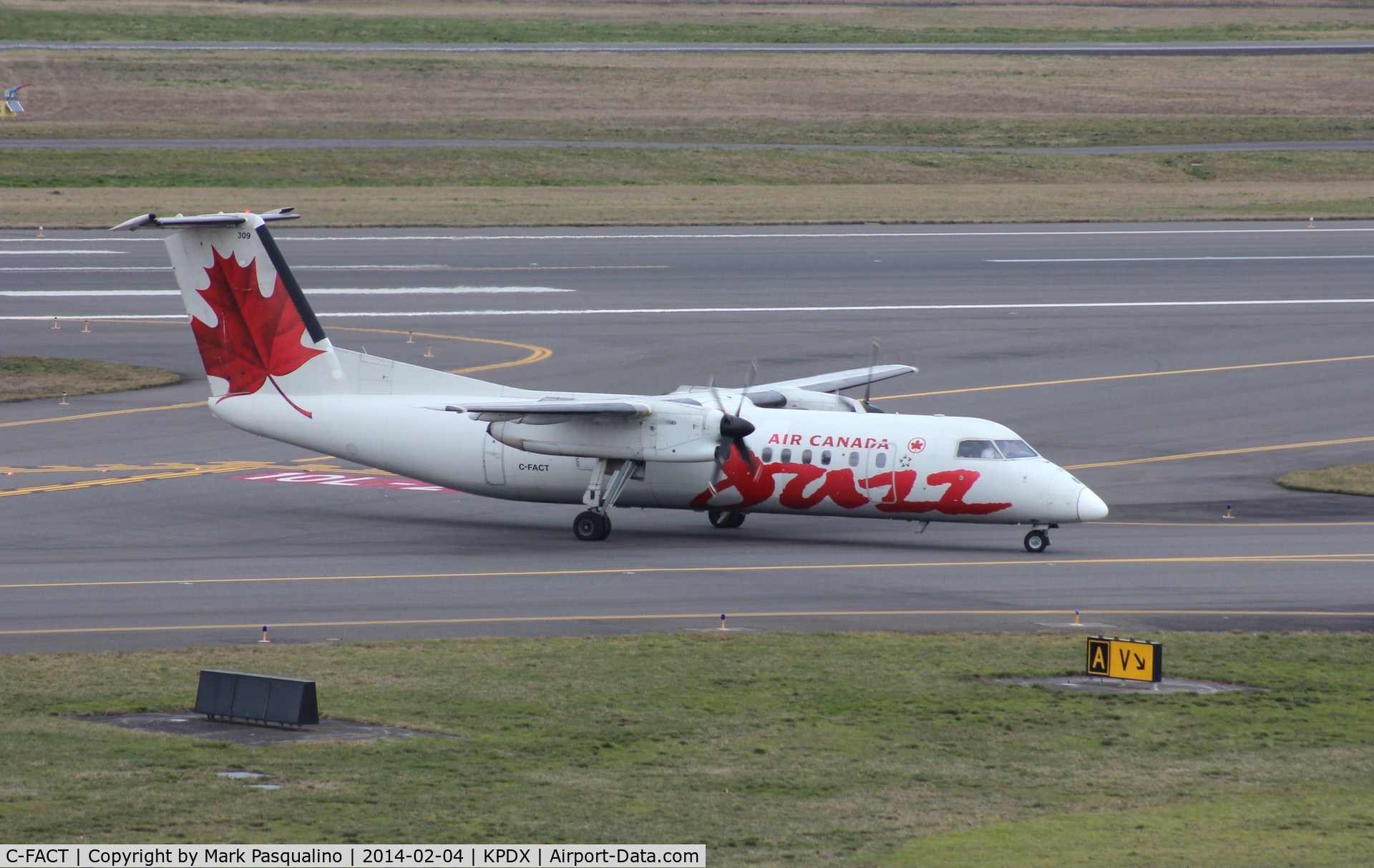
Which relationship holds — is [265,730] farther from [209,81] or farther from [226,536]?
[209,81]

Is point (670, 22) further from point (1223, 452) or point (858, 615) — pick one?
point (858, 615)

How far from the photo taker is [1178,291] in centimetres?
5672

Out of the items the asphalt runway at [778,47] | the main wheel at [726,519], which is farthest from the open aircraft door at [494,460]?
the asphalt runway at [778,47]

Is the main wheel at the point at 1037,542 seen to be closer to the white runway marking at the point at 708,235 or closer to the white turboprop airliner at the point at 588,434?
the white turboprop airliner at the point at 588,434

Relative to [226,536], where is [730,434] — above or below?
above

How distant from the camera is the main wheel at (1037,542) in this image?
2869cm

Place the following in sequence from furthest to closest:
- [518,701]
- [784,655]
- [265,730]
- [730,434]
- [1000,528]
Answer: [1000,528], [730,434], [784,655], [518,701], [265,730]

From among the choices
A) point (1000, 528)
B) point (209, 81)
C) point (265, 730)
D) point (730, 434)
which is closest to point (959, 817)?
point (265, 730)

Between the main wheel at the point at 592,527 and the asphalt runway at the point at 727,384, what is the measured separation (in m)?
0.37

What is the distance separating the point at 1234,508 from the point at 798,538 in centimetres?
895

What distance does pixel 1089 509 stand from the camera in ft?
92.9

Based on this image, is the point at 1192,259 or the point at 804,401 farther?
the point at 1192,259

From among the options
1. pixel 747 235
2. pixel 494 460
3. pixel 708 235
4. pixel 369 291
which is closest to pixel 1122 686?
pixel 494 460
